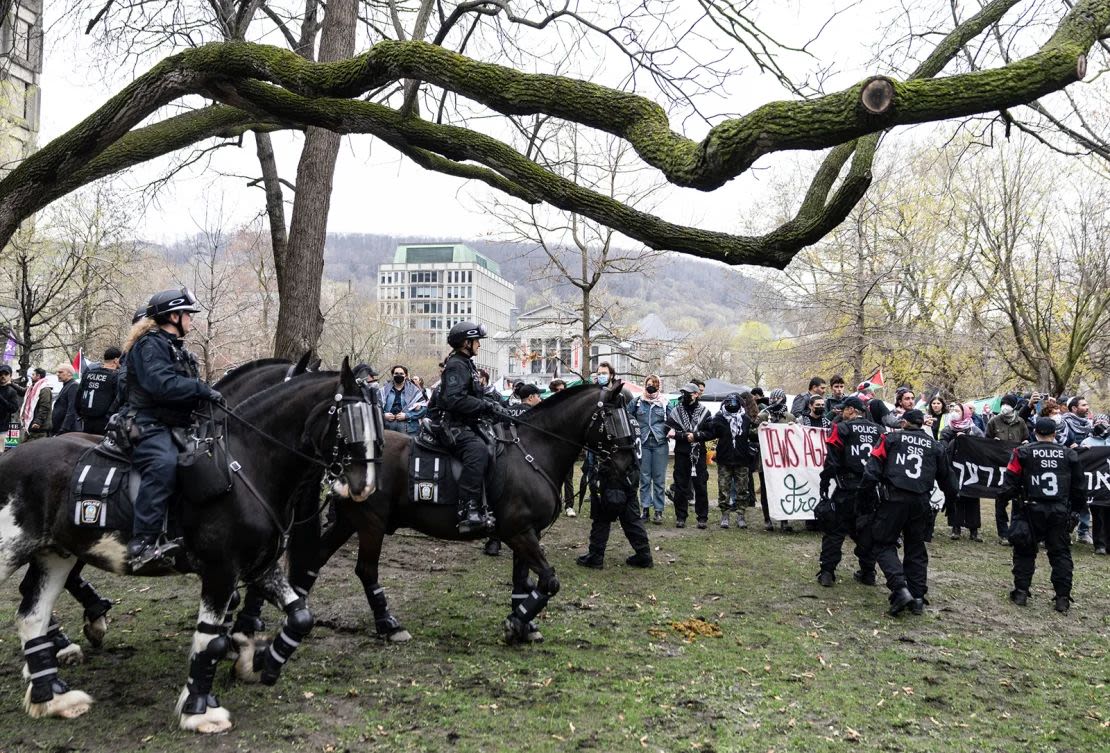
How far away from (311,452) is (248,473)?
0.43 meters

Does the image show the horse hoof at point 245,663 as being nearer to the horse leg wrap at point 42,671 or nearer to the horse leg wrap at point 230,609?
the horse leg wrap at point 230,609

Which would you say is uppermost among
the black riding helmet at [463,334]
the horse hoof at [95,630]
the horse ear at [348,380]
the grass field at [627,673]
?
the black riding helmet at [463,334]

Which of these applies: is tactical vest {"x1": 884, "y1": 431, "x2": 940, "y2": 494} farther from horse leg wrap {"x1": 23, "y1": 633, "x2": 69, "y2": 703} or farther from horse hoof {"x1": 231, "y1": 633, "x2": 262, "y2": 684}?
horse leg wrap {"x1": 23, "y1": 633, "x2": 69, "y2": 703}

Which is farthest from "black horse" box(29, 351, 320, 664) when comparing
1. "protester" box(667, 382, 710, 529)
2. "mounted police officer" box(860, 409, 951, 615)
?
"protester" box(667, 382, 710, 529)

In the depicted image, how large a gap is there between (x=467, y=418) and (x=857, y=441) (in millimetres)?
5309

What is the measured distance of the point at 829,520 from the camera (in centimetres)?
1034

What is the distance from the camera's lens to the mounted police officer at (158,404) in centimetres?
518

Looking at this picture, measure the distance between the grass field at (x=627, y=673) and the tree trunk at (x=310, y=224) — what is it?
3.42 metres

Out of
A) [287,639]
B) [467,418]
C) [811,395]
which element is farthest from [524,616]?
[811,395]

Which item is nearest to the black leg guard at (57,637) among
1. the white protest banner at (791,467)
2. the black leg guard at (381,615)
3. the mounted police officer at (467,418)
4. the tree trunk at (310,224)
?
the black leg guard at (381,615)

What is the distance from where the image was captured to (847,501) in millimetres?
10312

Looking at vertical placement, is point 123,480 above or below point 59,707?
above

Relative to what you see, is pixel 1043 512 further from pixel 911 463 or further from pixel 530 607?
pixel 530 607

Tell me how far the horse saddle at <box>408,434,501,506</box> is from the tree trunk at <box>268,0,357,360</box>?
4401 mm
